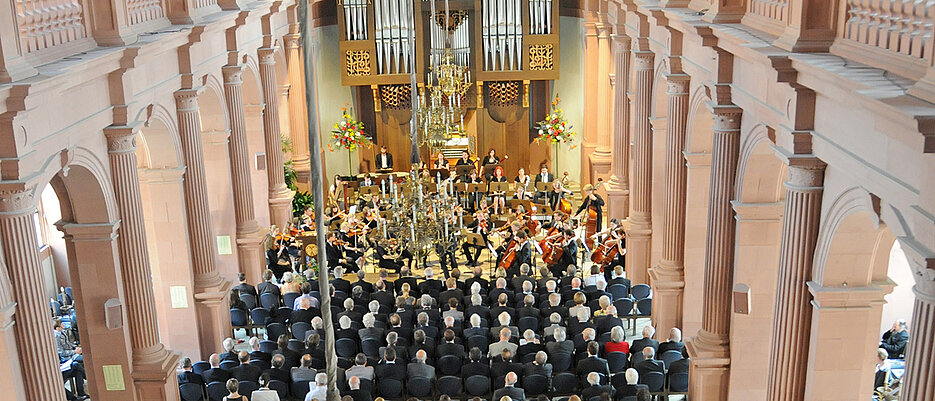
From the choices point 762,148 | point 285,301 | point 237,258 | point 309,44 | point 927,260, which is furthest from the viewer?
point 237,258

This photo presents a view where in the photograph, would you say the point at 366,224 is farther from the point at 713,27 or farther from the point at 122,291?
the point at 713,27


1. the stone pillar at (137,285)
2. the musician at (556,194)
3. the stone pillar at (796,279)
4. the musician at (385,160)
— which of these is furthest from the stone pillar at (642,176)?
the musician at (385,160)

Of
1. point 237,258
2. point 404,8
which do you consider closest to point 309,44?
point 237,258

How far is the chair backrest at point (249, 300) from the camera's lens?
1728 centimetres

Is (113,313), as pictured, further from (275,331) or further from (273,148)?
(273,148)

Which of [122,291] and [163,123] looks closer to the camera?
[122,291]

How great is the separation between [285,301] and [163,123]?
4657 mm

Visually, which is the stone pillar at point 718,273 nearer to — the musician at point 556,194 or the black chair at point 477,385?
the black chair at point 477,385

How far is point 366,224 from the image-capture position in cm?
2100

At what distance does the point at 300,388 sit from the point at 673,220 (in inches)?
265

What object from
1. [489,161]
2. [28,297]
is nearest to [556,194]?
[489,161]

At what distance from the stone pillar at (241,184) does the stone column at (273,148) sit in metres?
2.08

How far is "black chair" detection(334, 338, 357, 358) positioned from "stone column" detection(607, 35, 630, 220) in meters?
9.01

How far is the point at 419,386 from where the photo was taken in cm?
1345
